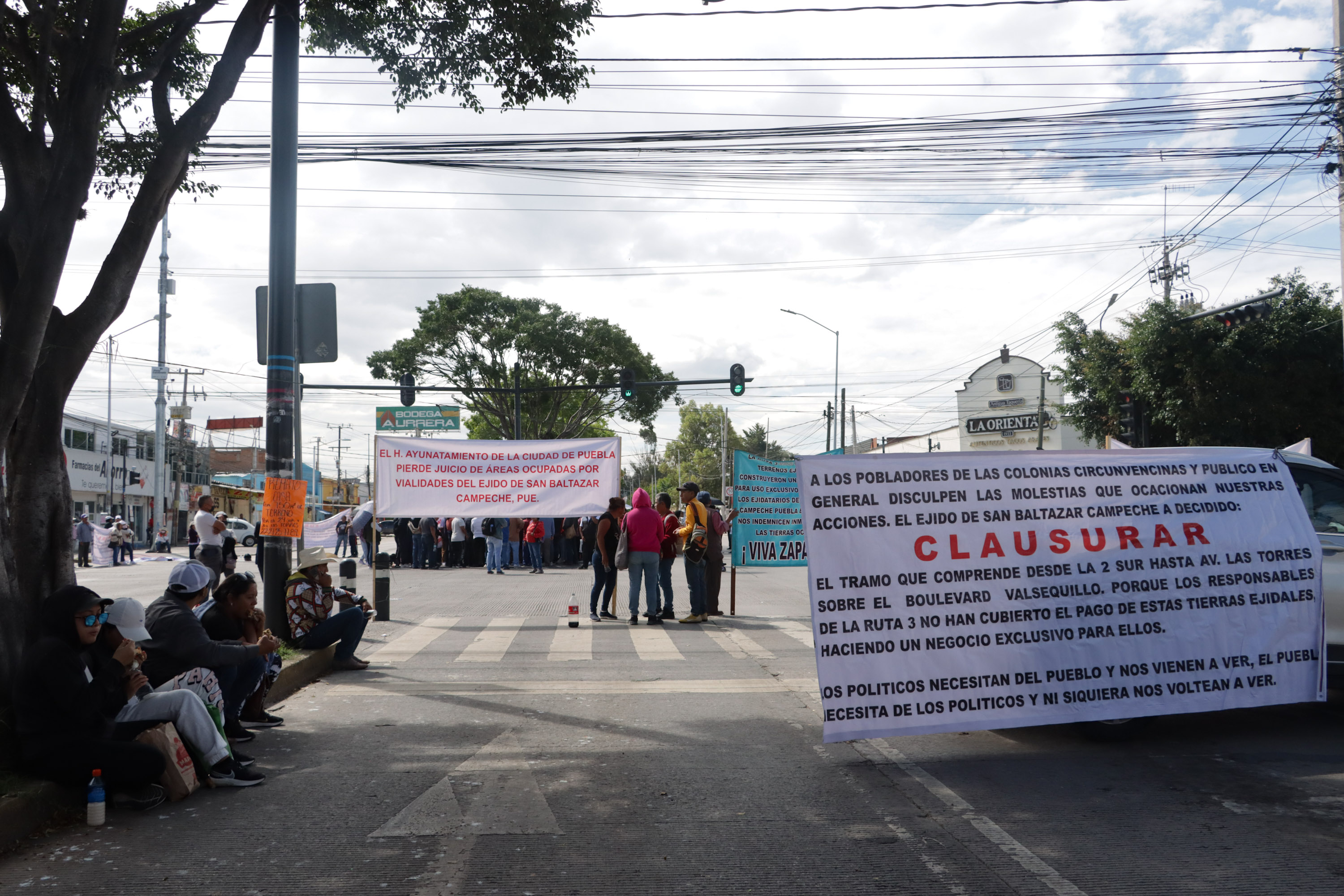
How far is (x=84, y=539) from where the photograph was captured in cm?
3127

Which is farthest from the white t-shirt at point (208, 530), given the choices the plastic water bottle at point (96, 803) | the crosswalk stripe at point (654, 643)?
the plastic water bottle at point (96, 803)

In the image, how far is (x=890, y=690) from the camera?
18.8 ft

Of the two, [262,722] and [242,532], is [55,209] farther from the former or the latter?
[242,532]

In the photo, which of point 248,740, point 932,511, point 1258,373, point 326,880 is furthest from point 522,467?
point 1258,373

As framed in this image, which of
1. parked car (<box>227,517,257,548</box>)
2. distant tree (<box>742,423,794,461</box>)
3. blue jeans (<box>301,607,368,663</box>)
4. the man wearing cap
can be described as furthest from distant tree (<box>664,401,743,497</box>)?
blue jeans (<box>301,607,368,663</box>)

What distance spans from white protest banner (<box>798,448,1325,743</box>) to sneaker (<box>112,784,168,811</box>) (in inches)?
138

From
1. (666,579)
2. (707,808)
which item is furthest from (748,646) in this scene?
(707,808)

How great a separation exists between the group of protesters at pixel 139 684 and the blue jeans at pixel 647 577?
6.58 m

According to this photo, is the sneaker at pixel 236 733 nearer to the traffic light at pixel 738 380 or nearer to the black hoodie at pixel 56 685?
the black hoodie at pixel 56 685

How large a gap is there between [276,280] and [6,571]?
4.27 m

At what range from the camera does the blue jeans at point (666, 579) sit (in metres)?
13.8

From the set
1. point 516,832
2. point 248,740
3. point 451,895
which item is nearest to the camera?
point 451,895

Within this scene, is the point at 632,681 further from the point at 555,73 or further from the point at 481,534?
the point at 481,534

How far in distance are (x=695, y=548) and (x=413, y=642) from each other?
3749 millimetres
